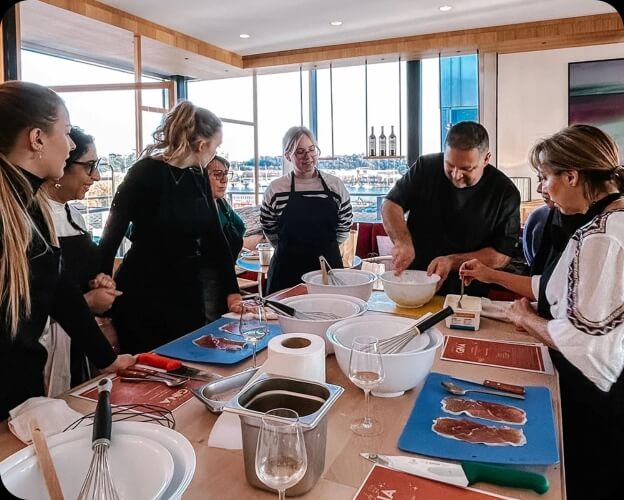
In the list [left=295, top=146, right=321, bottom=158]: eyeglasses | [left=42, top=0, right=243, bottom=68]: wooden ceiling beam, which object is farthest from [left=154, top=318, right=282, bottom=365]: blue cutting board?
[left=42, top=0, right=243, bottom=68]: wooden ceiling beam

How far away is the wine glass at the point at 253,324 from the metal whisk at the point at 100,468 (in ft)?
1.74

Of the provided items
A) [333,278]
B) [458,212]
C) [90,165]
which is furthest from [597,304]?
[90,165]

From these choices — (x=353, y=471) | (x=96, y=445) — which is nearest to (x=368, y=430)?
(x=353, y=471)

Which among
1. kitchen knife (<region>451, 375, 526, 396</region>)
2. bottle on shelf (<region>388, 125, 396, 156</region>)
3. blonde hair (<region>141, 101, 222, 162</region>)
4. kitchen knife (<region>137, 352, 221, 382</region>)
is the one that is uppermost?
bottle on shelf (<region>388, 125, 396, 156</region>)

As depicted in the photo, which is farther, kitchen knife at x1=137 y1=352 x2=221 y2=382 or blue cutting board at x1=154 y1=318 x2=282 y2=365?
blue cutting board at x1=154 y1=318 x2=282 y2=365

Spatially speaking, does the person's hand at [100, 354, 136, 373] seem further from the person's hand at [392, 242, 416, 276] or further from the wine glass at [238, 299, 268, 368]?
the person's hand at [392, 242, 416, 276]

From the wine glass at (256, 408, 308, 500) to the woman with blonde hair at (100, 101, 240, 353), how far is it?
125 cm

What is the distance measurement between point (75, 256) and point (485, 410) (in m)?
1.36

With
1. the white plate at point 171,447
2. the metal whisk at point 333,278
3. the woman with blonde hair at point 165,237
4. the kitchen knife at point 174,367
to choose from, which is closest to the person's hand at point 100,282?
the woman with blonde hair at point 165,237

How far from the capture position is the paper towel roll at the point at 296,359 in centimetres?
101

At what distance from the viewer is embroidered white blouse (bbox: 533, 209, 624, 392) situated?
3.89 feet

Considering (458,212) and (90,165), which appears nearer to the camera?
(90,165)

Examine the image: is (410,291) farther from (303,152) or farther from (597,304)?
(303,152)

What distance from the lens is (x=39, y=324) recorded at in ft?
3.93
